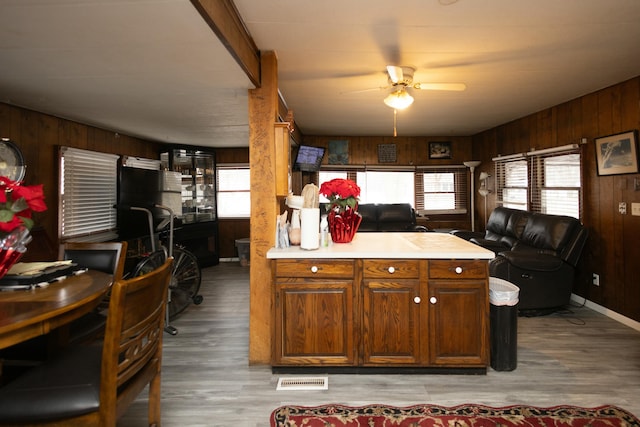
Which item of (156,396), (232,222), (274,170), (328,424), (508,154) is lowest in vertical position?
(328,424)

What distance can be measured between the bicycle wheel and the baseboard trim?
14.8ft

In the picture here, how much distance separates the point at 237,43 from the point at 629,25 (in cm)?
261

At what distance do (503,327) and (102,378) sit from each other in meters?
2.44

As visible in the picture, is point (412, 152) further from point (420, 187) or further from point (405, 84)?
point (405, 84)

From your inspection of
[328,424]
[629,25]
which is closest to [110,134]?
[328,424]

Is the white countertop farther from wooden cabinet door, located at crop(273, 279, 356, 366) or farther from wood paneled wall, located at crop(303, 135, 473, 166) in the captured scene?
wood paneled wall, located at crop(303, 135, 473, 166)

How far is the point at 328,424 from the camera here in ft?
6.60

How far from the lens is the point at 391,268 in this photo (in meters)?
2.48

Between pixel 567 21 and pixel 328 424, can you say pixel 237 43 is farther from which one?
pixel 328 424

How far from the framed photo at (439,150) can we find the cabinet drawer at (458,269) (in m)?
4.84

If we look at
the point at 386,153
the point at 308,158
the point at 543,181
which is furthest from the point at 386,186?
the point at 543,181

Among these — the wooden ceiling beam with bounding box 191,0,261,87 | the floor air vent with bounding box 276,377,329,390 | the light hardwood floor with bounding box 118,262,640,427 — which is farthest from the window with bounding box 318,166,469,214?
the floor air vent with bounding box 276,377,329,390

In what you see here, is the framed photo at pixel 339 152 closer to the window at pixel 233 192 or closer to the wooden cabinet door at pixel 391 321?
the window at pixel 233 192

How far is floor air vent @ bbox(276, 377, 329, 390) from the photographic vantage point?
95.0 inches
